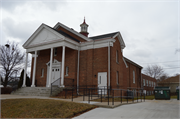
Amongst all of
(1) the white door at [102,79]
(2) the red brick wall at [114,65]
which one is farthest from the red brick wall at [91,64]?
(2) the red brick wall at [114,65]

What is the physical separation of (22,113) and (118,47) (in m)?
13.9

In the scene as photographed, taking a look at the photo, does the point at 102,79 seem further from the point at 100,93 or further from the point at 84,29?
the point at 84,29

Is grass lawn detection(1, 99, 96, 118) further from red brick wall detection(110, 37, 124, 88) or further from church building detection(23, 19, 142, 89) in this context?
red brick wall detection(110, 37, 124, 88)

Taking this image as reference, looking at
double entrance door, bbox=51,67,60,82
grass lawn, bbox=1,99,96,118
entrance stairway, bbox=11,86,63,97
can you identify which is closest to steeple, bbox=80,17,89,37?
double entrance door, bbox=51,67,60,82

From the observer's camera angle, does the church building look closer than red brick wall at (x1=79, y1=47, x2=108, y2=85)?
Yes

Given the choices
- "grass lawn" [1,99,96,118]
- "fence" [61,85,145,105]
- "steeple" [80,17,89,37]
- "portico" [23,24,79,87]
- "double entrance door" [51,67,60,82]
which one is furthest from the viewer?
"steeple" [80,17,89,37]

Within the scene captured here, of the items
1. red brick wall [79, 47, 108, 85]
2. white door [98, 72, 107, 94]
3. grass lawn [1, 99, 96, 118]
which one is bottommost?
grass lawn [1, 99, 96, 118]

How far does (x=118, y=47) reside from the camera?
19516 mm

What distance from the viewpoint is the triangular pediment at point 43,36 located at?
18.4 metres

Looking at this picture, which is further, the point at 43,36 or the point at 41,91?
the point at 43,36

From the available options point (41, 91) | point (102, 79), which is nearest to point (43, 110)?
point (41, 91)

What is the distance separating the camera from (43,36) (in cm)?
1962

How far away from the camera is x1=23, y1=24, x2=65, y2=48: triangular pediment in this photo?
1844 centimetres

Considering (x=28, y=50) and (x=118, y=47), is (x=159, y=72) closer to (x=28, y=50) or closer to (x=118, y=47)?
(x=118, y=47)
